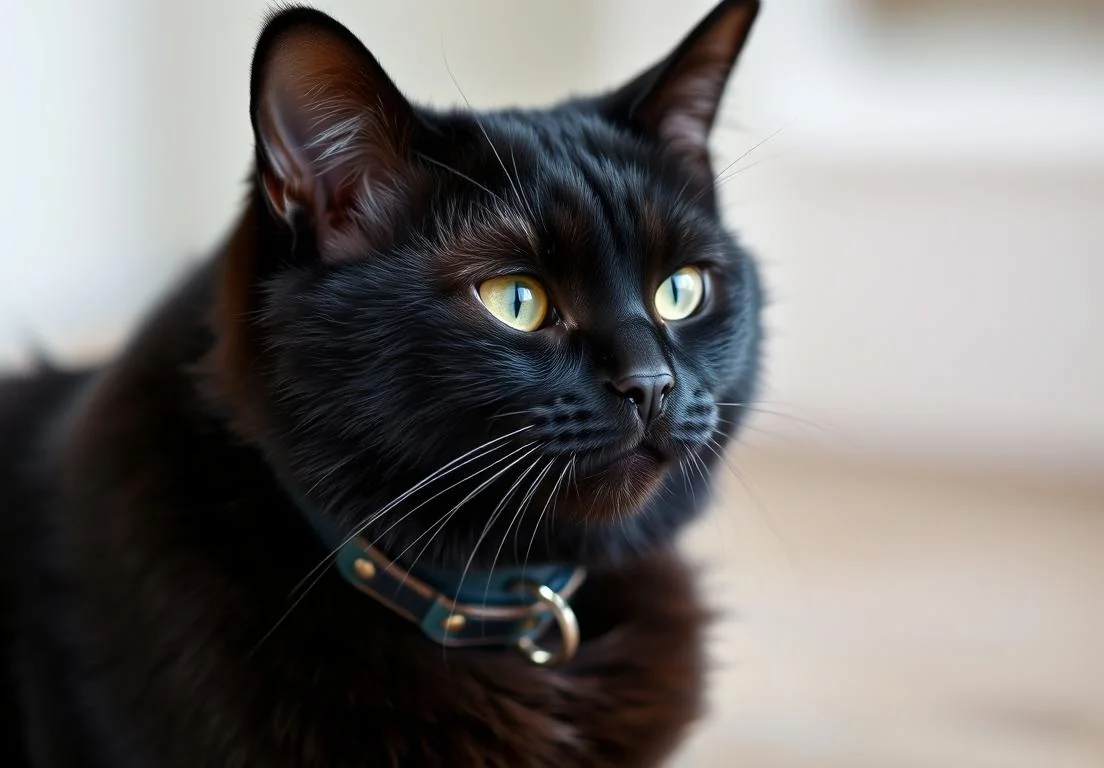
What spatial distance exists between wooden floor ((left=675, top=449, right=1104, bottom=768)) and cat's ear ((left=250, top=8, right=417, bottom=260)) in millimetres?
453

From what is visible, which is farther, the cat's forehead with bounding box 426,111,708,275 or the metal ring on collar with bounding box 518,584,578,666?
the metal ring on collar with bounding box 518,584,578,666

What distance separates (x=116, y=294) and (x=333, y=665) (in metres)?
1.62

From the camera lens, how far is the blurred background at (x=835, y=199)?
2025 mm

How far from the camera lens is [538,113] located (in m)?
0.95

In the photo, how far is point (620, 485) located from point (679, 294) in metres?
0.18

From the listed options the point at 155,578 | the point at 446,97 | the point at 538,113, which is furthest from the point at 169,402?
the point at 446,97

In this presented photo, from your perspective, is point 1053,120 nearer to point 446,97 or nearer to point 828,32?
point 828,32

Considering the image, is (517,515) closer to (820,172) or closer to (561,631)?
(561,631)

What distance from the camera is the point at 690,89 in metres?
0.99

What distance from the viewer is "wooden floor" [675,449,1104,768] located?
1241 mm

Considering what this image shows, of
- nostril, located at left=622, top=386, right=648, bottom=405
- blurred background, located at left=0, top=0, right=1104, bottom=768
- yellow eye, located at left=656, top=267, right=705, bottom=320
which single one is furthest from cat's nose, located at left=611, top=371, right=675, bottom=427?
blurred background, located at left=0, top=0, right=1104, bottom=768

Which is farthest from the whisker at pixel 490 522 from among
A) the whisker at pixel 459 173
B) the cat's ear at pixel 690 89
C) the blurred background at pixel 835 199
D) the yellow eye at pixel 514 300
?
the blurred background at pixel 835 199

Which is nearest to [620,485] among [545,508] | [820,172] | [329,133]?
[545,508]

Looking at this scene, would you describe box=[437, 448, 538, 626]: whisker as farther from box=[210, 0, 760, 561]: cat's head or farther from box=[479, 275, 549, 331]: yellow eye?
box=[479, 275, 549, 331]: yellow eye
